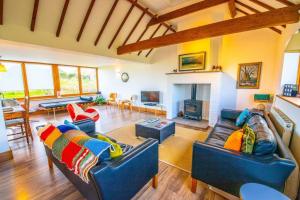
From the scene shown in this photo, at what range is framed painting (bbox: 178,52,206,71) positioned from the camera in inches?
173

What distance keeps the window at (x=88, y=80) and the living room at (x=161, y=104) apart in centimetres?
126

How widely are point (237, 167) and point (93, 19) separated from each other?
441 centimetres

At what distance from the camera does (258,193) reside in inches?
43.4

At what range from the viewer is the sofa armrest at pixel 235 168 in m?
1.22

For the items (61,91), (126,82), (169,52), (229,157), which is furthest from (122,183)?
(61,91)

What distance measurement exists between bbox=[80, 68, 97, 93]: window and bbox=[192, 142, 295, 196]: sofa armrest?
809 cm

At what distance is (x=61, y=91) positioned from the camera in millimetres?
7113

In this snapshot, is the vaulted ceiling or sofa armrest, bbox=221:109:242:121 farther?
sofa armrest, bbox=221:109:242:121

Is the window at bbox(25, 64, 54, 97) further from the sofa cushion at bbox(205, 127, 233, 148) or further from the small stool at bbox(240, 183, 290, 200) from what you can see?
the small stool at bbox(240, 183, 290, 200)

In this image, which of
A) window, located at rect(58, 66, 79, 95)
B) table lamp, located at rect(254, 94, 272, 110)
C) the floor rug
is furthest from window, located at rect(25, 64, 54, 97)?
table lamp, located at rect(254, 94, 272, 110)

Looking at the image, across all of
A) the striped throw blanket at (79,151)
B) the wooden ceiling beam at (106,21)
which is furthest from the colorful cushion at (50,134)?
the wooden ceiling beam at (106,21)

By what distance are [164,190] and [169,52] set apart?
16.4 ft

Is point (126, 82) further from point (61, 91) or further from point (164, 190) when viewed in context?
point (164, 190)

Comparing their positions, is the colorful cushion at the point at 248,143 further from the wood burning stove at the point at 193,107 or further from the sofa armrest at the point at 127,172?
the wood burning stove at the point at 193,107
